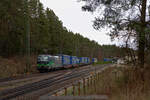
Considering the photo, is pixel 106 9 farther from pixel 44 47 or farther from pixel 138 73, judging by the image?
pixel 44 47

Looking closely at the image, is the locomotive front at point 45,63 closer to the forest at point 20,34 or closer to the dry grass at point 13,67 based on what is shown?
the forest at point 20,34

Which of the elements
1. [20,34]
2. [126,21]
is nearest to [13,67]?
[20,34]

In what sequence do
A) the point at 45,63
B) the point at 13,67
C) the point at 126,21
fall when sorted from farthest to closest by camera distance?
the point at 45,63 → the point at 13,67 → the point at 126,21

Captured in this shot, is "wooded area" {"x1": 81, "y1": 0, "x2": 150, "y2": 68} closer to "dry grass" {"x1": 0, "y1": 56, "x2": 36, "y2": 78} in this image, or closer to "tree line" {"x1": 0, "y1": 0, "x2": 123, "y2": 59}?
"tree line" {"x1": 0, "y1": 0, "x2": 123, "y2": 59}

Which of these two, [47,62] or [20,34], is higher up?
[20,34]

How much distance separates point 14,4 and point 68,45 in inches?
1576

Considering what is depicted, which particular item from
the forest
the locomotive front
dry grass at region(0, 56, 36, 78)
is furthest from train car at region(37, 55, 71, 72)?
dry grass at region(0, 56, 36, 78)

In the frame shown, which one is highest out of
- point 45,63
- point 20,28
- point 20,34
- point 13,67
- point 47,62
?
point 20,28

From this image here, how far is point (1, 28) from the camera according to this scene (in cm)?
3309

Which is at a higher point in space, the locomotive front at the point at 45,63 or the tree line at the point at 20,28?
the tree line at the point at 20,28

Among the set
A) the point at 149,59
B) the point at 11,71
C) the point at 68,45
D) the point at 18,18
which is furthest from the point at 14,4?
the point at 68,45

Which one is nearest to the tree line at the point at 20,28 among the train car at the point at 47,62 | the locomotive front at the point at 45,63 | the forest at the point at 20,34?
the forest at the point at 20,34

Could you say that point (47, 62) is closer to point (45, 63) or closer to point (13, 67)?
point (45, 63)

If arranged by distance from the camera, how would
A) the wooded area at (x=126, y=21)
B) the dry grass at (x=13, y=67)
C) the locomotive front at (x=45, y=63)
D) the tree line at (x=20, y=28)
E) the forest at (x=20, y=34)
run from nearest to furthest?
1. the wooded area at (x=126, y=21)
2. the dry grass at (x=13, y=67)
3. the locomotive front at (x=45, y=63)
4. the forest at (x=20, y=34)
5. the tree line at (x=20, y=28)
